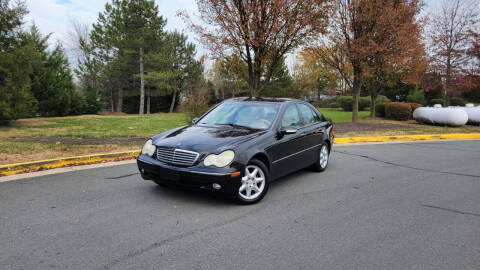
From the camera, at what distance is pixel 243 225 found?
3688 millimetres

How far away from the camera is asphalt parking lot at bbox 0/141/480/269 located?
9.59 ft

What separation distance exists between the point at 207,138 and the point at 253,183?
0.89m

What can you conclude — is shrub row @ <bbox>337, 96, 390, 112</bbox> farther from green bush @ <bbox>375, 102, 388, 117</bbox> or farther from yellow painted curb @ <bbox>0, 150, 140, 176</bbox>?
yellow painted curb @ <bbox>0, 150, 140, 176</bbox>

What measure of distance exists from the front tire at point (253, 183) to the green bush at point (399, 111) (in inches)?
657

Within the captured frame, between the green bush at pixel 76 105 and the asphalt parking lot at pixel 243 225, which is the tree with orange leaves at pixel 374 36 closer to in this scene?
the asphalt parking lot at pixel 243 225

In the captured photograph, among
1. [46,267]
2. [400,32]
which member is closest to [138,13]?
[400,32]

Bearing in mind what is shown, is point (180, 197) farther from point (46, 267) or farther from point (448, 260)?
point (448, 260)

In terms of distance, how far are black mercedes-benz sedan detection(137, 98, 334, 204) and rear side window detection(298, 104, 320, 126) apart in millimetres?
28

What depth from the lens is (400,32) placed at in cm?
1418

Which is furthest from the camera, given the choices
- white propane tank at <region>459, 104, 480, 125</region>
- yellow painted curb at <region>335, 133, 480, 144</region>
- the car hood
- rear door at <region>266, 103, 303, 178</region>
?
white propane tank at <region>459, 104, 480, 125</region>

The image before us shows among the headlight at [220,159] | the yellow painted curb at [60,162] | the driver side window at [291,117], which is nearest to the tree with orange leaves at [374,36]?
the driver side window at [291,117]

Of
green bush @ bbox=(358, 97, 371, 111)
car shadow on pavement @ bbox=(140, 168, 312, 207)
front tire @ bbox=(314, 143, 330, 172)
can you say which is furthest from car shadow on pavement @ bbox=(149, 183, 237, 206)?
green bush @ bbox=(358, 97, 371, 111)

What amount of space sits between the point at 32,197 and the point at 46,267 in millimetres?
2205

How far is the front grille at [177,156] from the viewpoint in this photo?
4.18 metres
